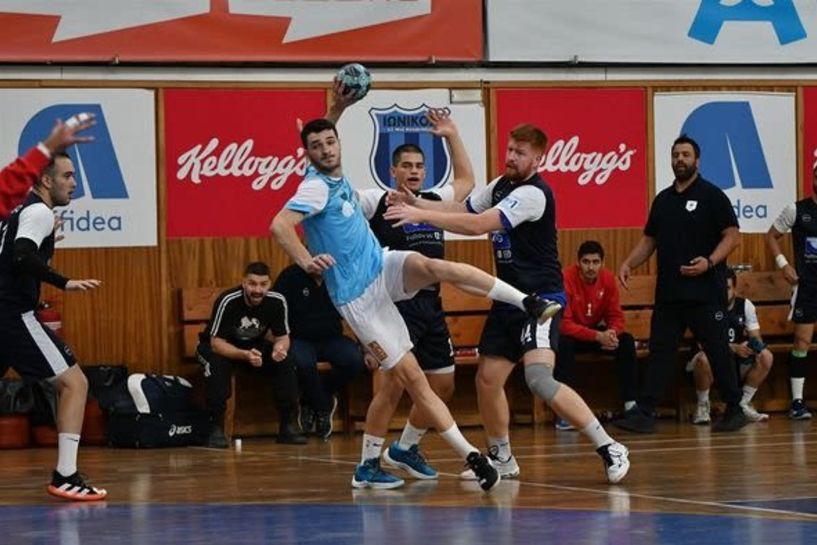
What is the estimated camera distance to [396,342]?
34.7 feet

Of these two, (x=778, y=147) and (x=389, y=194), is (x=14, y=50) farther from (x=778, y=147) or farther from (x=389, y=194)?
(x=778, y=147)

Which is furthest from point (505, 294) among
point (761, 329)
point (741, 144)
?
point (741, 144)

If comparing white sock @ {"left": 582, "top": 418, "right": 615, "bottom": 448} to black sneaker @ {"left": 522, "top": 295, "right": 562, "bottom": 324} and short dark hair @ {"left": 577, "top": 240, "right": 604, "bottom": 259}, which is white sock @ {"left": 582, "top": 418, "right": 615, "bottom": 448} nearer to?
black sneaker @ {"left": 522, "top": 295, "right": 562, "bottom": 324}

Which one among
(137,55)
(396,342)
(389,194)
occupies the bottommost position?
(396,342)

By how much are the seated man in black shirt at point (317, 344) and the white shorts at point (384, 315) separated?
198 inches

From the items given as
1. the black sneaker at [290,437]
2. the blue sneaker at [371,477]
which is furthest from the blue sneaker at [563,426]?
the blue sneaker at [371,477]

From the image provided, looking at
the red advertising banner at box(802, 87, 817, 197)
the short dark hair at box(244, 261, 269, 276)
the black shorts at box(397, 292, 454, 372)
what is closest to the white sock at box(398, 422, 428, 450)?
the black shorts at box(397, 292, 454, 372)

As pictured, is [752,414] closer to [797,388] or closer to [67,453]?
[797,388]

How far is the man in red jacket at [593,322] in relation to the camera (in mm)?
16312

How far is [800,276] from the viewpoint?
1717 centimetres

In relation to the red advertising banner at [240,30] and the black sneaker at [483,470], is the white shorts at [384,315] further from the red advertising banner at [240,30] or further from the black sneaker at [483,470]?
the red advertising banner at [240,30]

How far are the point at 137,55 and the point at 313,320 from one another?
8.79 feet

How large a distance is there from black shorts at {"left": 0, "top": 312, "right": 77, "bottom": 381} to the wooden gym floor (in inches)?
30.0

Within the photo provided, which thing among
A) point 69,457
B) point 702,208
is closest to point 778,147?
point 702,208
